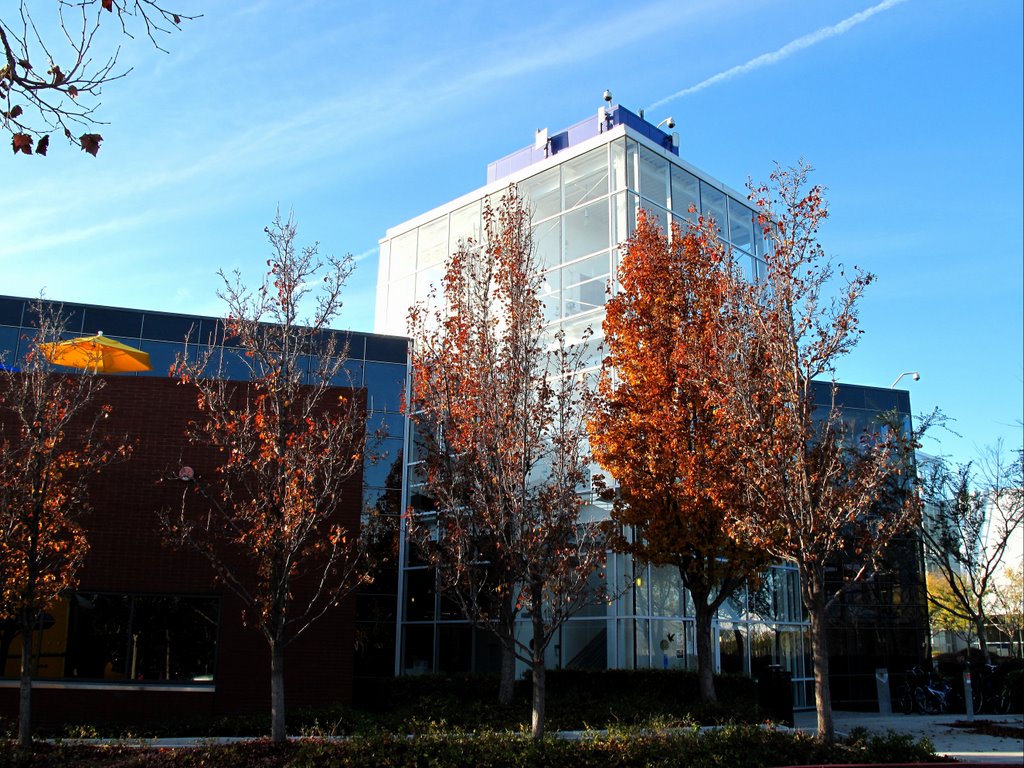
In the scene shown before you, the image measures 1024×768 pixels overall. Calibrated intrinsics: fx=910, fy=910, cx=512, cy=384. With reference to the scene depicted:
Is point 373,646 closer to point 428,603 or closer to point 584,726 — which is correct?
point 428,603

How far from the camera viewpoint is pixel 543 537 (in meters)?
12.0

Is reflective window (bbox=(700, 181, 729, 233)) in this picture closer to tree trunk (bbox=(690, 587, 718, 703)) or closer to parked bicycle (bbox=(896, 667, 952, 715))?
tree trunk (bbox=(690, 587, 718, 703))

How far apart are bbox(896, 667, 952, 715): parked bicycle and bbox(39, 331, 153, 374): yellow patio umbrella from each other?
19.0 meters

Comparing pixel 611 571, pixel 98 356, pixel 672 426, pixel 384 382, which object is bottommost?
pixel 611 571

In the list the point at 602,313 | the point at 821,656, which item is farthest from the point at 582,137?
the point at 821,656

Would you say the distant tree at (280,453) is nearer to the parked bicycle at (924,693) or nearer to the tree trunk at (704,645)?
the tree trunk at (704,645)

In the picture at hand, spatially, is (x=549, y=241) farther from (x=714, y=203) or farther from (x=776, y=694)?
(x=776, y=694)

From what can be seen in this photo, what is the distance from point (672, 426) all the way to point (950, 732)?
7.52 metres

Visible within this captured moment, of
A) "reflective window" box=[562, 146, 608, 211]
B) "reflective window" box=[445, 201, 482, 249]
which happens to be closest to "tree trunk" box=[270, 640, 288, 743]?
"reflective window" box=[562, 146, 608, 211]

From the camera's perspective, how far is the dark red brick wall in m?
15.4

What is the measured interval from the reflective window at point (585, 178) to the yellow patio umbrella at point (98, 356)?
1173cm

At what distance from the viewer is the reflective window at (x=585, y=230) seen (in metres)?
23.2

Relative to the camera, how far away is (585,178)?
947 inches

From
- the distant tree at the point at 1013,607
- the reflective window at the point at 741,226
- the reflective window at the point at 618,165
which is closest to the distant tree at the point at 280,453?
the reflective window at the point at 618,165
